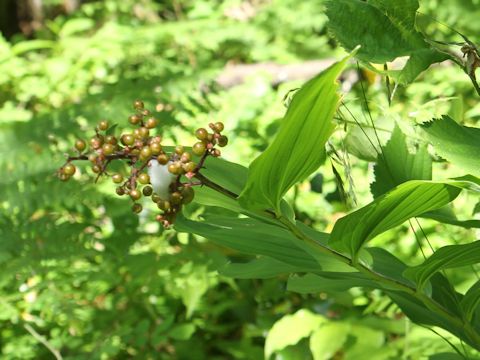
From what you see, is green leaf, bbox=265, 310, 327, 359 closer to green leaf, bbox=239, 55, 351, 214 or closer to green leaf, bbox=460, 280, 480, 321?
green leaf, bbox=460, 280, 480, 321

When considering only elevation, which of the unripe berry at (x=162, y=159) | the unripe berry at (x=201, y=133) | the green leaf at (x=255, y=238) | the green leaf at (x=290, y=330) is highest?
the unripe berry at (x=201, y=133)

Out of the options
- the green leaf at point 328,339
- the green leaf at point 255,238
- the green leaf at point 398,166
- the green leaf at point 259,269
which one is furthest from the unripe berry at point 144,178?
the green leaf at point 328,339

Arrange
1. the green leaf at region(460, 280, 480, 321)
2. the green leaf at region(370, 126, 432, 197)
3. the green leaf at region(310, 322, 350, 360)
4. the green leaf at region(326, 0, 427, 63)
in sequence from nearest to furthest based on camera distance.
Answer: the green leaf at region(326, 0, 427, 63) → the green leaf at region(460, 280, 480, 321) → the green leaf at region(370, 126, 432, 197) → the green leaf at region(310, 322, 350, 360)

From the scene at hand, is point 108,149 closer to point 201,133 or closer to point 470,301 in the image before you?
point 201,133

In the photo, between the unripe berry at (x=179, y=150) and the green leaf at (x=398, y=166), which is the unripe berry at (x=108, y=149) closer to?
the unripe berry at (x=179, y=150)

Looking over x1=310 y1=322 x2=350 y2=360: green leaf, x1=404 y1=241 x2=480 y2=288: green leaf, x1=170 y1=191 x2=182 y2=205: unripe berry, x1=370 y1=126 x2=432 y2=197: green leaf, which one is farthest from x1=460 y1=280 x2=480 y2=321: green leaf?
x1=310 y1=322 x2=350 y2=360: green leaf

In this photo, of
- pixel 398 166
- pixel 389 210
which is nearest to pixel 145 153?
pixel 389 210
